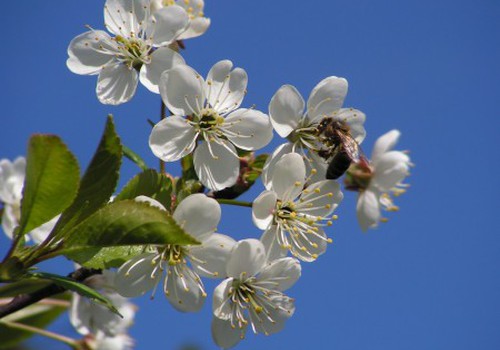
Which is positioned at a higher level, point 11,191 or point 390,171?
Result: point 390,171

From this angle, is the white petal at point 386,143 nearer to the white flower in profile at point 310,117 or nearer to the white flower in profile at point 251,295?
the white flower in profile at point 310,117

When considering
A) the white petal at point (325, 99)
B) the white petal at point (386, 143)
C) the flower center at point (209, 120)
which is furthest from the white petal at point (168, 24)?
the white petal at point (386, 143)

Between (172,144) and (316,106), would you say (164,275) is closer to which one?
(172,144)

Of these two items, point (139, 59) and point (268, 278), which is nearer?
point (268, 278)

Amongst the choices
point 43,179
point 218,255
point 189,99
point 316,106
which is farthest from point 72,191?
point 316,106

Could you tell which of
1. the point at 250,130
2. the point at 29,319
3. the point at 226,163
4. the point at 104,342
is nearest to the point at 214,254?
the point at 226,163

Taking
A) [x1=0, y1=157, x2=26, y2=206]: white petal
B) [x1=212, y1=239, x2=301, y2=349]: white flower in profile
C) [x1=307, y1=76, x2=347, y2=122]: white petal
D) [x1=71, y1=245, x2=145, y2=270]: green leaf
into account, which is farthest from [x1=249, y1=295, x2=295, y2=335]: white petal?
[x1=0, y1=157, x2=26, y2=206]: white petal

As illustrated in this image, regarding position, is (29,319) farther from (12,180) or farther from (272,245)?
(272,245)
